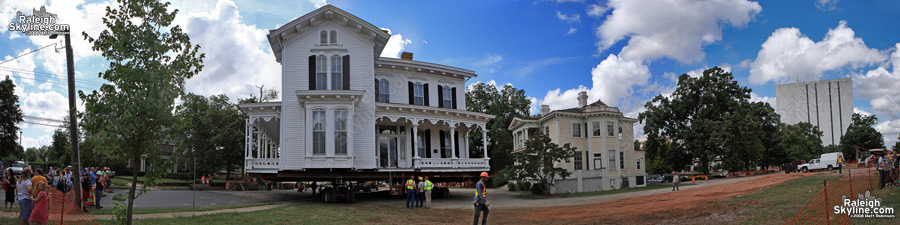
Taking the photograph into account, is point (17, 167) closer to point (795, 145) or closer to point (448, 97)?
point (448, 97)

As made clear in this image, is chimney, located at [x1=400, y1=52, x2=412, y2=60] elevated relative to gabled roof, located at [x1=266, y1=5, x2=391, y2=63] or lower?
lower

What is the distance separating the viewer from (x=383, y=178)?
2659 centimetres

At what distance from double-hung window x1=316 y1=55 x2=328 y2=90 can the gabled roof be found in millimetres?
1786

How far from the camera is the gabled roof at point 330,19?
85.9 ft

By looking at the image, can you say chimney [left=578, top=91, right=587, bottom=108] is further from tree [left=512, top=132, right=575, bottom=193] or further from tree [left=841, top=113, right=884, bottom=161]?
tree [left=841, top=113, right=884, bottom=161]

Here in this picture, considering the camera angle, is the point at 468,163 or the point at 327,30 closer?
the point at 327,30

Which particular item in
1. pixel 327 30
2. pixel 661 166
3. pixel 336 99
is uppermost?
pixel 327 30

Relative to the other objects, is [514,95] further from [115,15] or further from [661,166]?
[115,15]

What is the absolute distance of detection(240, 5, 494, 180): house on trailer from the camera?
25.2 metres

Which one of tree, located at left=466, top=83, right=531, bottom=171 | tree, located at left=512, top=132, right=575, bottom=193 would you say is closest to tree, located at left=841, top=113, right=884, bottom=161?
tree, located at left=466, top=83, right=531, bottom=171

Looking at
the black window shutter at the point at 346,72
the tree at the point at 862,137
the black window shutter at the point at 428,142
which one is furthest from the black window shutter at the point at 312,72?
the tree at the point at 862,137

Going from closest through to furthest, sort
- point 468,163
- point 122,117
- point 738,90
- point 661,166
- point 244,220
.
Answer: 1. point 122,117
2. point 244,220
3. point 468,163
4. point 738,90
5. point 661,166

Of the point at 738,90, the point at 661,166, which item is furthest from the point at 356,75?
the point at 661,166

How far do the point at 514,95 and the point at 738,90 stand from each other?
23868 mm
